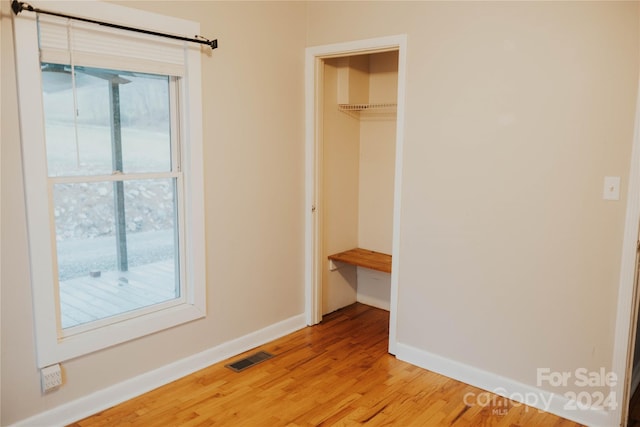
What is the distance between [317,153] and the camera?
3709mm

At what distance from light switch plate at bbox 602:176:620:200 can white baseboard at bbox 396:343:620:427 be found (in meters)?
1.12

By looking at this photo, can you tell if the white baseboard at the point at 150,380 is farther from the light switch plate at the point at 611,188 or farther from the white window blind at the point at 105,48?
the light switch plate at the point at 611,188

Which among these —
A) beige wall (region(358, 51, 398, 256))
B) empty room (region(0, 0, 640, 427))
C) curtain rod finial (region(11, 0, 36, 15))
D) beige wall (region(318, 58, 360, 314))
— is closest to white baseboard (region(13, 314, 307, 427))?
empty room (region(0, 0, 640, 427))

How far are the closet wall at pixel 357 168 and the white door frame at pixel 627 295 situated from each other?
197 centimetres

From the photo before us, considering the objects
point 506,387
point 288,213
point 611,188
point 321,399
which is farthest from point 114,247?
point 611,188

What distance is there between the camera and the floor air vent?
10.4 feet

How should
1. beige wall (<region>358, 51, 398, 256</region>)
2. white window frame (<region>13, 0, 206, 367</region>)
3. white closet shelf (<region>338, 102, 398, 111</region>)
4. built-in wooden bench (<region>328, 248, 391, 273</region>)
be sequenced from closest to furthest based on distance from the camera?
1. white window frame (<region>13, 0, 206, 367</region>)
2. built-in wooden bench (<region>328, 248, 391, 273</region>)
3. white closet shelf (<region>338, 102, 398, 111</region>)
4. beige wall (<region>358, 51, 398, 256</region>)

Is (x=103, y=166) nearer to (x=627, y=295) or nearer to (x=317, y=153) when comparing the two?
(x=317, y=153)

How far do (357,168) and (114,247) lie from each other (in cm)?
Result: 223

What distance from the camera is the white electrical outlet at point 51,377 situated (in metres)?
2.40

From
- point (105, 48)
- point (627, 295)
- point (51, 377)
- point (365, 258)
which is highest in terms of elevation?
point (105, 48)

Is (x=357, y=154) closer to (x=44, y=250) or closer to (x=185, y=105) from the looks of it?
(x=185, y=105)

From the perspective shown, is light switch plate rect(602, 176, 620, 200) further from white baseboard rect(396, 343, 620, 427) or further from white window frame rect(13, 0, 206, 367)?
white window frame rect(13, 0, 206, 367)

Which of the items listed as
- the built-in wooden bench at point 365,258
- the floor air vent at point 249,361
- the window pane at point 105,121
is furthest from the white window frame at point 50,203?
the built-in wooden bench at point 365,258
